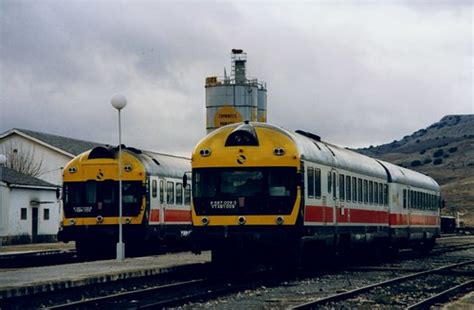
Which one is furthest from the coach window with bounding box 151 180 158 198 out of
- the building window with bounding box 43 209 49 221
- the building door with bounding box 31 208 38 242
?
the building window with bounding box 43 209 49 221

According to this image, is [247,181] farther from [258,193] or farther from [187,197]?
[187,197]

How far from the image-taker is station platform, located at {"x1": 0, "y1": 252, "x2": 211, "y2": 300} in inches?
712

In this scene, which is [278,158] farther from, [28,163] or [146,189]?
[28,163]

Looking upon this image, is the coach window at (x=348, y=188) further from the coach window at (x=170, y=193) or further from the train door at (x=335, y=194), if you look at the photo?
the coach window at (x=170, y=193)

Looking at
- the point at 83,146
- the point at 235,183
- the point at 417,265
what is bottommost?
the point at 417,265

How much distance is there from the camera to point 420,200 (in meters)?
39.8

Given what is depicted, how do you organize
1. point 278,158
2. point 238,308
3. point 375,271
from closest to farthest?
1. point 238,308
2. point 278,158
3. point 375,271

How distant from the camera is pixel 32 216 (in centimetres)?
5222

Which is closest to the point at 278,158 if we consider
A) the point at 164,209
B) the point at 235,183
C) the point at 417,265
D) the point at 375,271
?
the point at 235,183

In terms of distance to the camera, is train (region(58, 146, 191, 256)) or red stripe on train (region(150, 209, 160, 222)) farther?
red stripe on train (region(150, 209, 160, 222))

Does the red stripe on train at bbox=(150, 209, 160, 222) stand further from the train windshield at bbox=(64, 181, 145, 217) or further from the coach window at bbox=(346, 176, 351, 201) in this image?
the coach window at bbox=(346, 176, 351, 201)

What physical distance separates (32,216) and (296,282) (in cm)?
3380

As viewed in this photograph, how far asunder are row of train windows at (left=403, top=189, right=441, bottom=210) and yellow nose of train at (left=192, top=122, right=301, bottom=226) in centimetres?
1520

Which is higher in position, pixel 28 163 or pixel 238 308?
pixel 28 163
